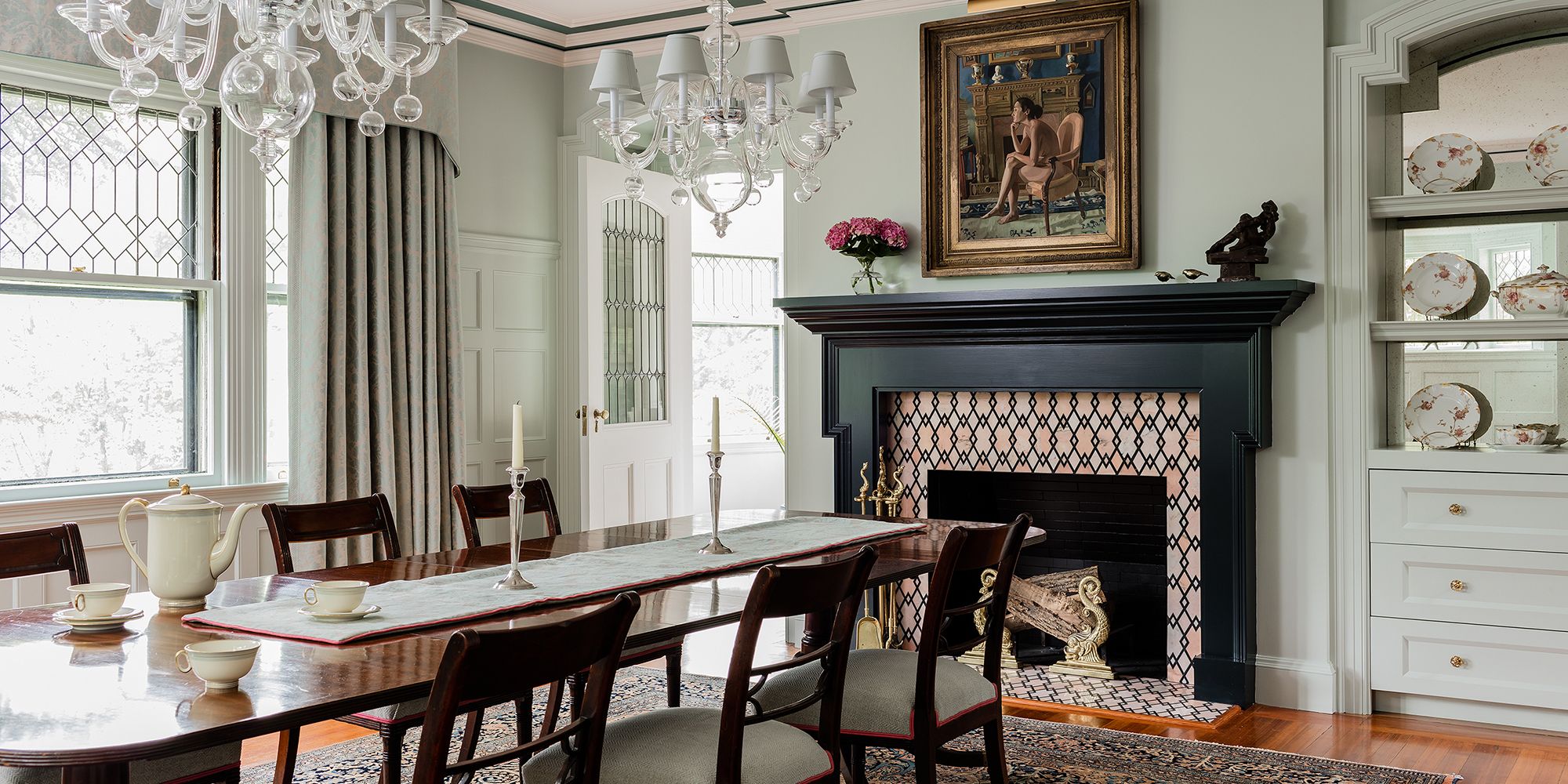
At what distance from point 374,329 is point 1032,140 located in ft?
8.63

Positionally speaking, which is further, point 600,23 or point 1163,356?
point 600,23

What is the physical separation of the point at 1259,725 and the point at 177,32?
3.68m

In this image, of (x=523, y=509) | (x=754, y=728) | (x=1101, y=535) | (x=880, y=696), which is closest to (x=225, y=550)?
(x=754, y=728)

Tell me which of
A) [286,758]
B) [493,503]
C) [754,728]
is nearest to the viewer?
[754,728]

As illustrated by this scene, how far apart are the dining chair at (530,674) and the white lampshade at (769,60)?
1.66m

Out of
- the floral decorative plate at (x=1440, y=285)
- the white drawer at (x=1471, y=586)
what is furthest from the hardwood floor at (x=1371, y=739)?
the floral decorative plate at (x=1440, y=285)

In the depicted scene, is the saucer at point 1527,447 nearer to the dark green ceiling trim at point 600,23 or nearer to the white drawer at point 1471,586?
the white drawer at point 1471,586

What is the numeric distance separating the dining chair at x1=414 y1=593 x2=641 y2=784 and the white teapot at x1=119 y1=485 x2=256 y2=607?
708 mm

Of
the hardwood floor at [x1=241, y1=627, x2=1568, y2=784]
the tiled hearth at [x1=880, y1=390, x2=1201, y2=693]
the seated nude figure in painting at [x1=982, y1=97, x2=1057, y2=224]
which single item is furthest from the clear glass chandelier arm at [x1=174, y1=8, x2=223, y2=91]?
the tiled hearth at [x1=880, y1=390, x2=1201, y2=693]

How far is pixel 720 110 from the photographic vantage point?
10.6ft

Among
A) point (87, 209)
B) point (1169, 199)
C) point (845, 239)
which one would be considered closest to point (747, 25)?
point (845, 239)

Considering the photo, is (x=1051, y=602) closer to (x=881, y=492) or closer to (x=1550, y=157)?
(x=881, y=492)

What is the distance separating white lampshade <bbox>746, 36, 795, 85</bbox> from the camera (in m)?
3.13

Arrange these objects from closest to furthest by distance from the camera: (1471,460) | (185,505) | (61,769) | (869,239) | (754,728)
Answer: (61,769) → (185,505) → (754,728) → (1471,460) → (869,239)
